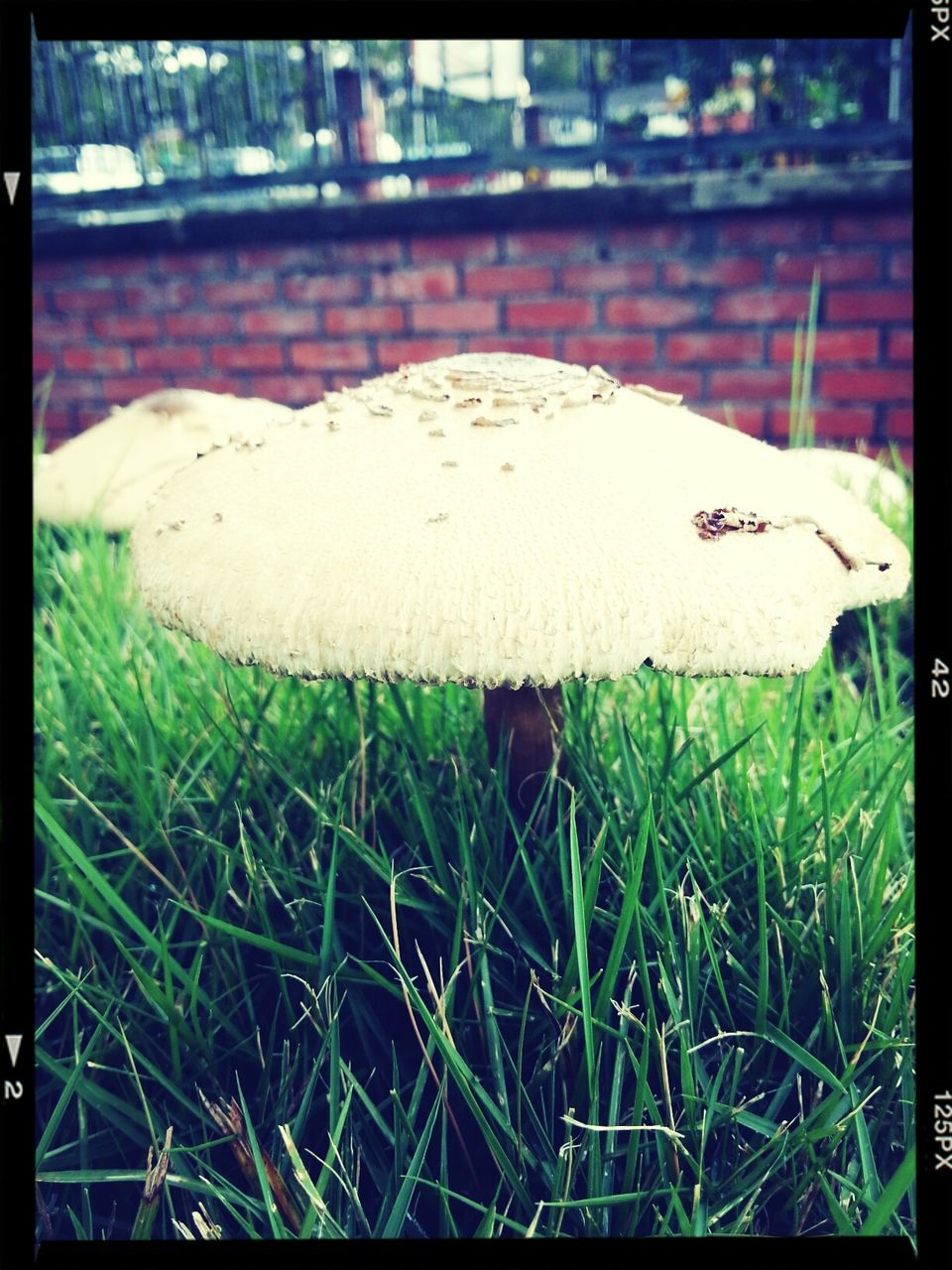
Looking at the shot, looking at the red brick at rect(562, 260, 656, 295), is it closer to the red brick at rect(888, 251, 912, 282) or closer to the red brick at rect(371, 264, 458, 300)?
the red brick at rect(371, 264, 458, 300)

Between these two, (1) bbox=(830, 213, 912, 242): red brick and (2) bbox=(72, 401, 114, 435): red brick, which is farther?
(2) bbox=(72, 401, 114, 435): red brick

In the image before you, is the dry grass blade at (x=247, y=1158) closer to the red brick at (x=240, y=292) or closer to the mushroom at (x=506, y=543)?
the mushroom at (x=506, y=543)

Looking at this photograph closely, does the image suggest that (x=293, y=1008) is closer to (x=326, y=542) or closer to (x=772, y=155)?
(x=326, y=542)

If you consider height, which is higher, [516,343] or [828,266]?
[828,266]

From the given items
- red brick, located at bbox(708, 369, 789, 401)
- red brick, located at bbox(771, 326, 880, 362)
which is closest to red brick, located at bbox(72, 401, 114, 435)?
red brick, located at bbox(708, 369, 789, 401)

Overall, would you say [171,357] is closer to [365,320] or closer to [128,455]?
[365,320]

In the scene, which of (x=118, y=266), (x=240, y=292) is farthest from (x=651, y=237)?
(x=118, y=266)

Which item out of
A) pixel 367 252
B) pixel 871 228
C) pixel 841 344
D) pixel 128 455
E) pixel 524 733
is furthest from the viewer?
pixel 367 252

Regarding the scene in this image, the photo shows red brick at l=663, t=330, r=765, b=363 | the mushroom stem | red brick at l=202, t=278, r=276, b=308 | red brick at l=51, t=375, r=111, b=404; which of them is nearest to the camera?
the mushroom stem
